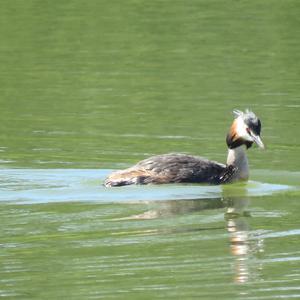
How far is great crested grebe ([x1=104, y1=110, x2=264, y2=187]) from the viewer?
54.7 ft

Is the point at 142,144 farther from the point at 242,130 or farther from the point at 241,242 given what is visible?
the point at 241,242

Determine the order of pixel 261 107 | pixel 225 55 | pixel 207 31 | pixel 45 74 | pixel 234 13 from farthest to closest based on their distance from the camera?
pixel 234 13
pixel 207 31
pixel 225 55
pixel 45 74
pixel 261 107

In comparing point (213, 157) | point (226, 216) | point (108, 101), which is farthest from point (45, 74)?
point (226, 216)

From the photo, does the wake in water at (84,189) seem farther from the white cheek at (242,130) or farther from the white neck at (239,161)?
the white cheek at (242,130)

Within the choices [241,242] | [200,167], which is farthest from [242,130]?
[241,242]

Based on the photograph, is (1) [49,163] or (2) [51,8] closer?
(1) [49,163]

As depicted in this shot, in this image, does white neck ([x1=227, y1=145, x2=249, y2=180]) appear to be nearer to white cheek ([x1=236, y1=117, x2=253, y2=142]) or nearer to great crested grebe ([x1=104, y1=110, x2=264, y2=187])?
great crested grebe ([x1=104, y1=110, x2=264, y2=187])

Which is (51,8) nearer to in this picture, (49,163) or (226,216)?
(49,163)

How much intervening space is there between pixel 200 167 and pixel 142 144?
98.4 inches

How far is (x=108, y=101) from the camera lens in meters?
23.0

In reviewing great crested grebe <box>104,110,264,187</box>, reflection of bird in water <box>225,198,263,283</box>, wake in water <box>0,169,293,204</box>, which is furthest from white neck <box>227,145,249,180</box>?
reflection of bird in water <box>225,198,263,283</box>

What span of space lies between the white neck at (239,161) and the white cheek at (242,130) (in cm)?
20

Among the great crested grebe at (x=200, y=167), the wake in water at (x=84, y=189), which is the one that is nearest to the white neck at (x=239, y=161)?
the great crested grebe at (x=200, y=167)

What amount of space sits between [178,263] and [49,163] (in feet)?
18.6
